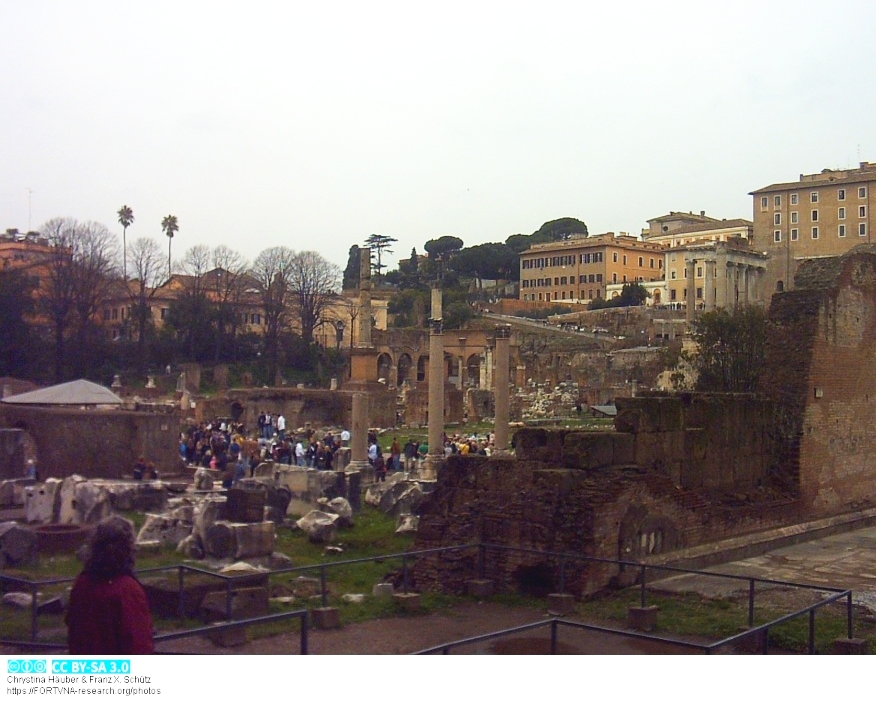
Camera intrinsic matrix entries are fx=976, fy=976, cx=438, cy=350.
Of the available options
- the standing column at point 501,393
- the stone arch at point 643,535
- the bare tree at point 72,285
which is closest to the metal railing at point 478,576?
the stone arch at point 643,535

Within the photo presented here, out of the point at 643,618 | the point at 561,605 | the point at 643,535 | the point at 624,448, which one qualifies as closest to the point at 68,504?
the point at 561,605

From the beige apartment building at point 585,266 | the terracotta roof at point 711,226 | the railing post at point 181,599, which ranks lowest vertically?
the railing post at point 181,599

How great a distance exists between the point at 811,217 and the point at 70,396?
7320cm

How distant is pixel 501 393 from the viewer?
84.0 feet

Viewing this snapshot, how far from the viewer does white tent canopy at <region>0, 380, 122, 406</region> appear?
78.1ft

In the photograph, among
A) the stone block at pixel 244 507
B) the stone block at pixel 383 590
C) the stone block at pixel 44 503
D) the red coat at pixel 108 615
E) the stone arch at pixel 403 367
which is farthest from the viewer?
the stone arch at pixel 403 367

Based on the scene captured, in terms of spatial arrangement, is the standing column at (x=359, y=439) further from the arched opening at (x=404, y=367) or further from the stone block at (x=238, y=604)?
the arched opening at (x=404, y=367)

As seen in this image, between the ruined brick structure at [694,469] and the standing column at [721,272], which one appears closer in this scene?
the ruined brick structure at [694,469]

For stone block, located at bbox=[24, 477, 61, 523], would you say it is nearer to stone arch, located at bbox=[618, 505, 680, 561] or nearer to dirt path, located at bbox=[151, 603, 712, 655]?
dirt path, located at bbox=[151, 603, 712, 655]

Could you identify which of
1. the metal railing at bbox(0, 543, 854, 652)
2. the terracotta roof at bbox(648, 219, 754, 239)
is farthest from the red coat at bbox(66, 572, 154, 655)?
the terracotta roof at bbox(648, 219, 754, 239)

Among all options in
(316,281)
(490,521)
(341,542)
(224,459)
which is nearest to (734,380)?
(224,459)

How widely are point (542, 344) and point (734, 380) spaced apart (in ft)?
130

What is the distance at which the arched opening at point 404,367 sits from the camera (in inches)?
3049

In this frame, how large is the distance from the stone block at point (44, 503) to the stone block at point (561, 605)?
28.9ft
